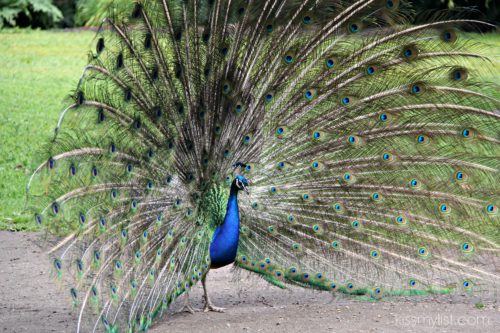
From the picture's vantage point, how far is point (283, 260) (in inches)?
229

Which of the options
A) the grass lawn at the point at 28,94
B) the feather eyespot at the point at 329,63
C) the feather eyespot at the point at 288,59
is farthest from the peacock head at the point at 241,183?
the grass lawn at the point at 28,94

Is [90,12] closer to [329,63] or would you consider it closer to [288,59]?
[288,59]

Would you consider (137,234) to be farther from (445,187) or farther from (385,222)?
(445,187)

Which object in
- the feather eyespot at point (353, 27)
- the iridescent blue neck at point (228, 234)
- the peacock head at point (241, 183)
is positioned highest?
the feather eyespot at point (353, 27)

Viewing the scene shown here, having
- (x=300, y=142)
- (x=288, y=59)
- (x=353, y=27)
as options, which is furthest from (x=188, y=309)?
(x=353, y=27)

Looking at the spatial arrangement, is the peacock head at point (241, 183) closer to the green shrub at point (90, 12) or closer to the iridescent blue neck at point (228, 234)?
the iridescent blue neck at point (228, 234)

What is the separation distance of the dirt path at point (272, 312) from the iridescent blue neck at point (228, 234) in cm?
52

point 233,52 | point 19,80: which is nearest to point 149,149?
point 233,52

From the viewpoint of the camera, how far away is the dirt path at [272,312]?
218 inches

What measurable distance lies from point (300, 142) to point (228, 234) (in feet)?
2.95

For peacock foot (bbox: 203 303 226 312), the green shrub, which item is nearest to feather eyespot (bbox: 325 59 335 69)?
peacock foot (bbox: 203 303 226 312)

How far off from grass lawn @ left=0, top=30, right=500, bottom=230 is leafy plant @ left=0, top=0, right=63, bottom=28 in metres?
1.02

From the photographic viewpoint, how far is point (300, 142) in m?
5.85

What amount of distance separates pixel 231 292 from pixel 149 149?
5.38ft
